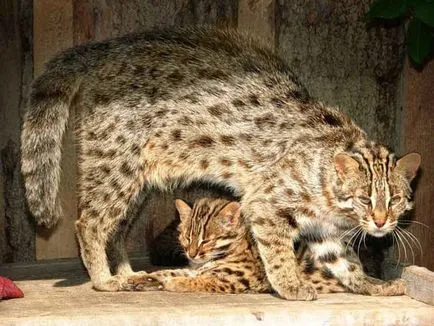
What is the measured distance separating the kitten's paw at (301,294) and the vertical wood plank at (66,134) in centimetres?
160

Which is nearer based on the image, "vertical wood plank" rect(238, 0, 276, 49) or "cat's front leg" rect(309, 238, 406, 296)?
"cat's front leg" rect(309, 238, 406, 296)

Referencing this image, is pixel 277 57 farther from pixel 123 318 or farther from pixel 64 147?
pixel 123 318

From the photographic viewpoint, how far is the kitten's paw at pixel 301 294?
6.86 metres

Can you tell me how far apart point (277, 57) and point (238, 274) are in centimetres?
126

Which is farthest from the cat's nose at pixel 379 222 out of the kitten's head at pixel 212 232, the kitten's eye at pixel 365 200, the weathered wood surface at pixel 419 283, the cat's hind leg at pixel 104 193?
the cat's hind leg at pixel 104 193

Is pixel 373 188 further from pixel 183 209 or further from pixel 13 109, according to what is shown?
pixel 13 109

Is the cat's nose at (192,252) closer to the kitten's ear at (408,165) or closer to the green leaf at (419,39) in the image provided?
the kitten's ear at (408,165)

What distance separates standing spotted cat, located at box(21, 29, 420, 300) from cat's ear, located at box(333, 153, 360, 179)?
0.06 meters

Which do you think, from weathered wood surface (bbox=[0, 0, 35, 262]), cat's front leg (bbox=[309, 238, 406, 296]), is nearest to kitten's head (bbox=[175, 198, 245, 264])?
cat's front leg (bbox=[309, 238, 406, 296])

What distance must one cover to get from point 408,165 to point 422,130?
2.80 ft

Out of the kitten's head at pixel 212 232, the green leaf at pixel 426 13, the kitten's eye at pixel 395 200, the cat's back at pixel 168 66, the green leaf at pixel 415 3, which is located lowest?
the kitten's head at pixel 212 232

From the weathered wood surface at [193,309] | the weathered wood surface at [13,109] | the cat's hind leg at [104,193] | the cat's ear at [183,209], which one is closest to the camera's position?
the weathered wood surface at [193,309]

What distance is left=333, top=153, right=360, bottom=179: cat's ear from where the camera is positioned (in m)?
6.86

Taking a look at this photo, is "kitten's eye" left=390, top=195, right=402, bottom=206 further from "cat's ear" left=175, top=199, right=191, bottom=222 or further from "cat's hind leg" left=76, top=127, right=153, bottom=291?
"cat's hind leg" left=76, top=127, right=153, bottom=291
